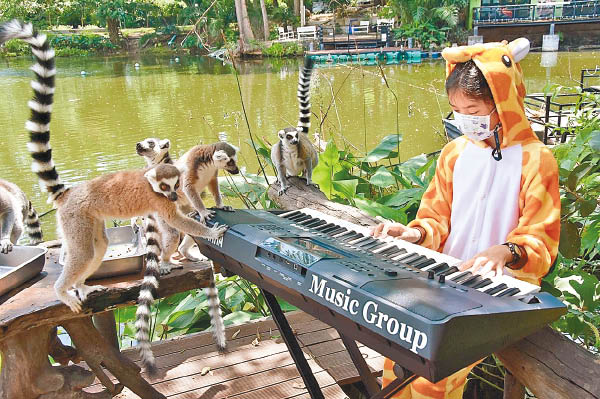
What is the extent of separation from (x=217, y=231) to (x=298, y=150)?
6.53 ft

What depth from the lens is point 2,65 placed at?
23.7 metres

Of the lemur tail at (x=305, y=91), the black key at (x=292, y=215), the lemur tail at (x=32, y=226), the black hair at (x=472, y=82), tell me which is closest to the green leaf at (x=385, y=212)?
the lemur tail at (x=305, y=91)

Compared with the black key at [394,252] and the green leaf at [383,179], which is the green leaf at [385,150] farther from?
the black key at [394,252]

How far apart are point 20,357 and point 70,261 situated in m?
0.44

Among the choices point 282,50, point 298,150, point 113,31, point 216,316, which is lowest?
point 216,316

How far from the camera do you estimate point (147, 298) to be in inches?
81.6

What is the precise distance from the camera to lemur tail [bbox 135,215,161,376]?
209cm

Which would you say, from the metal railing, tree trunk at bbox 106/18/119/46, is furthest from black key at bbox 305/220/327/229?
tree trunk at bbox 106/18/119/46

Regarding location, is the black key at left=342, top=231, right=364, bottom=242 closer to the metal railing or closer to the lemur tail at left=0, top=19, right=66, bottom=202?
the lemur tail at left=0, top=19, right=66, bottom=202

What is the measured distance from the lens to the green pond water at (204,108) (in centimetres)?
859

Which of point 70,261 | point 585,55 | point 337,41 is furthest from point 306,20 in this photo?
point 70,261

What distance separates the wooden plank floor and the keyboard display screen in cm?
113

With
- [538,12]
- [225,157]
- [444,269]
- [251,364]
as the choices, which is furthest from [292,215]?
[538,12]

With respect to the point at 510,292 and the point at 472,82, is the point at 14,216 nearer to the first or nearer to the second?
the point at 472,82
